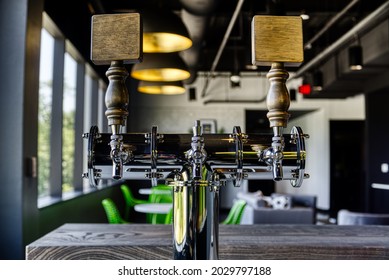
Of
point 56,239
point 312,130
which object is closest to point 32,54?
point 56,239

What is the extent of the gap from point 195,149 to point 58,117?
4448 mm

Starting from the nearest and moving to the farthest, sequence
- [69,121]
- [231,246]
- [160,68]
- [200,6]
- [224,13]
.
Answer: [231,246]
[160,68]
[200,6]
[69,121]
[224,13]

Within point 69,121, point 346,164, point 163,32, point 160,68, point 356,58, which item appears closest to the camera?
point 163,32

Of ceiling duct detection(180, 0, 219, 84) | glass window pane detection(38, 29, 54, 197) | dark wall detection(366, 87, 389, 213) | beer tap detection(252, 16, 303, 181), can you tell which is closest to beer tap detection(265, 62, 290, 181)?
beer tap detection(252, 16, 303, 181)

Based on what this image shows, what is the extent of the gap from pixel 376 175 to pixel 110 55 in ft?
27.6

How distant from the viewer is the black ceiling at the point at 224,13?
4.79m

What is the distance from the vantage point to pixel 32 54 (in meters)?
3.25

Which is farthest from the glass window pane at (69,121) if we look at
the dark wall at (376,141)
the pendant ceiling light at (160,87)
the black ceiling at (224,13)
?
the dark wall at (376,141)

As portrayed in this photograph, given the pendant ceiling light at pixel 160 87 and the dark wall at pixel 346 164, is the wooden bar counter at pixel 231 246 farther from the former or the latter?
the dark wall at pixel 346 164

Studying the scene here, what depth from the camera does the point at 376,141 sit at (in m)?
8.35

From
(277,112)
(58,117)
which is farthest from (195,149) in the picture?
(58,117)

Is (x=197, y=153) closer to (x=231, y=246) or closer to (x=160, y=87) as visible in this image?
(x=231, y=246)

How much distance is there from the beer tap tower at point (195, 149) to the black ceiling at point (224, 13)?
11.1 feet
